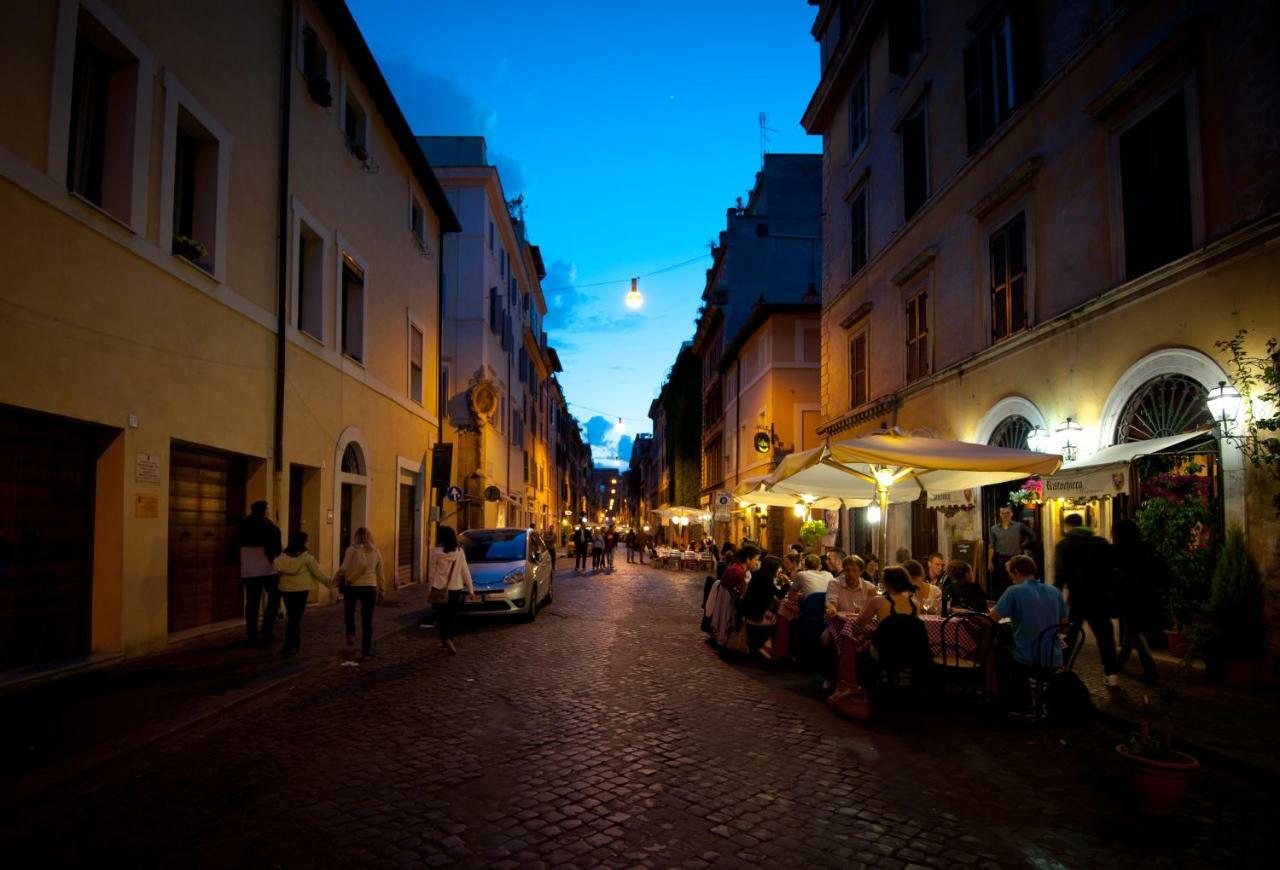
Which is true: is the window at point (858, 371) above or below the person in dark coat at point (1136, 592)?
above

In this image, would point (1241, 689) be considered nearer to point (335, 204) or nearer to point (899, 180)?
point (899, 180)

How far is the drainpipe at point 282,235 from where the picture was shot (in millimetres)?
12359

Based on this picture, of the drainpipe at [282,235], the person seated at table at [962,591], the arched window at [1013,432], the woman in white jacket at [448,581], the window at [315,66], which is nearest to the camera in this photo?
the person seated at table at [962,591]

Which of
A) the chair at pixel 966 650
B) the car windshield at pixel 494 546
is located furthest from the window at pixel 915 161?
the chair at pixel 966 650

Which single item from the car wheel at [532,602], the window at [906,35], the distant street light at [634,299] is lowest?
the car wheel at [532,602]

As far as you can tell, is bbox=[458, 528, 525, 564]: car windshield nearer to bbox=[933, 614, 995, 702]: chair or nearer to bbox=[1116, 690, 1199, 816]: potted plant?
bbox=[933, 614, 995, 702]: chair

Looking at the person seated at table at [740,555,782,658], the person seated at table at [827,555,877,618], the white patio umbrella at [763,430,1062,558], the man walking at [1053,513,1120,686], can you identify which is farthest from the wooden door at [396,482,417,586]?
the man walking at [1053,513,1120,686]

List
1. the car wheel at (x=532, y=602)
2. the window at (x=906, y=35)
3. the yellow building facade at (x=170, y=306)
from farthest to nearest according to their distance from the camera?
the window at (x=906, y=35)
the car wheel at (x=532, y=602)
the yellow building facade at (x=170, y=306)

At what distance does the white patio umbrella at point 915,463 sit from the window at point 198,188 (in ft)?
27.7

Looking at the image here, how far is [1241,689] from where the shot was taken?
784 centimetres

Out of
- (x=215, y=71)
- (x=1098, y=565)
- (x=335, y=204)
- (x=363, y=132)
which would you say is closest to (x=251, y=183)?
(x=215, y=71)

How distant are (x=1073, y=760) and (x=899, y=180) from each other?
15.5 m

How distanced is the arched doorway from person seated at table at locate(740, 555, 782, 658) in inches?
329

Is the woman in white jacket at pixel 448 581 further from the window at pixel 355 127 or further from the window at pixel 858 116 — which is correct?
the window at pixel 858 116
